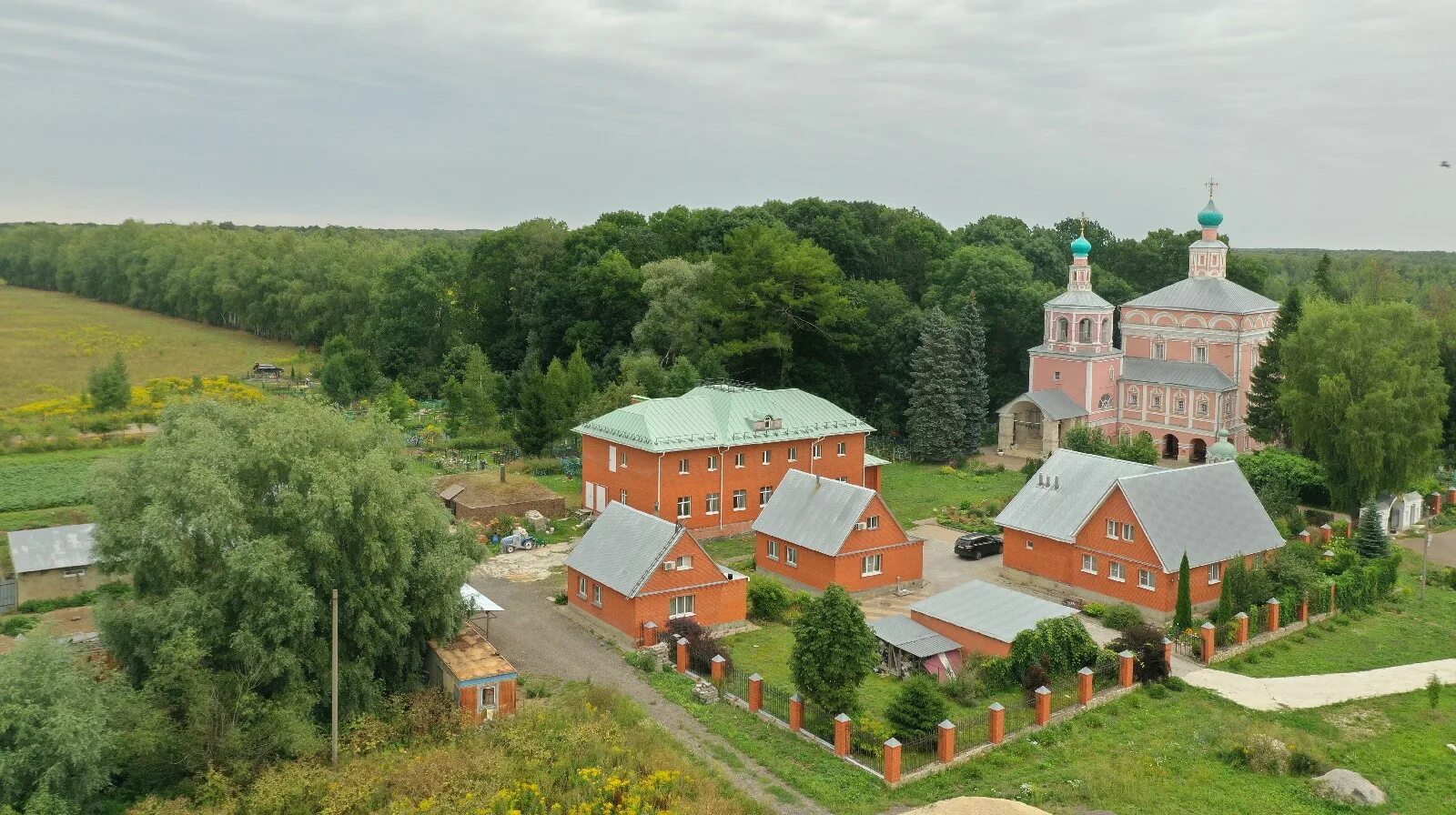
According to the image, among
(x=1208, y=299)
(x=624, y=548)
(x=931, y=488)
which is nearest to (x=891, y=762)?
(x=624, y=548)

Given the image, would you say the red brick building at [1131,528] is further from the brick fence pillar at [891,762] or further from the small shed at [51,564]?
the small shed at [51,564]

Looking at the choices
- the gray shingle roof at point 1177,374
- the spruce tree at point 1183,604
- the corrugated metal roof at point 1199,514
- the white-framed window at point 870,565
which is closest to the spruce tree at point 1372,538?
the corrugated metal roof at point 1199,514

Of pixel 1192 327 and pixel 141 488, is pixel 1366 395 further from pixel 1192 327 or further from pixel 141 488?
pixel 141 488

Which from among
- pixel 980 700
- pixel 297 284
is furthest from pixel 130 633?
pixel 297 284

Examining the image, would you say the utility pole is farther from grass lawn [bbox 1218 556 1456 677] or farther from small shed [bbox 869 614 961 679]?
grass lawn [bbox 1218 556 1456 677]

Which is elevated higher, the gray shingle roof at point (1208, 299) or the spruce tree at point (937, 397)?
the gray shingle roof at point (1208, 299)

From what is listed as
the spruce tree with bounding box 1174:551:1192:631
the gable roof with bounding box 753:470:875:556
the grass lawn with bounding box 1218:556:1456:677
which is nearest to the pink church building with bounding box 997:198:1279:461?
the grass lawn with bounding box 1218:556:1456:677

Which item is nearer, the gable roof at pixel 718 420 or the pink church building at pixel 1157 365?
the gable roof at pixel 718 420
